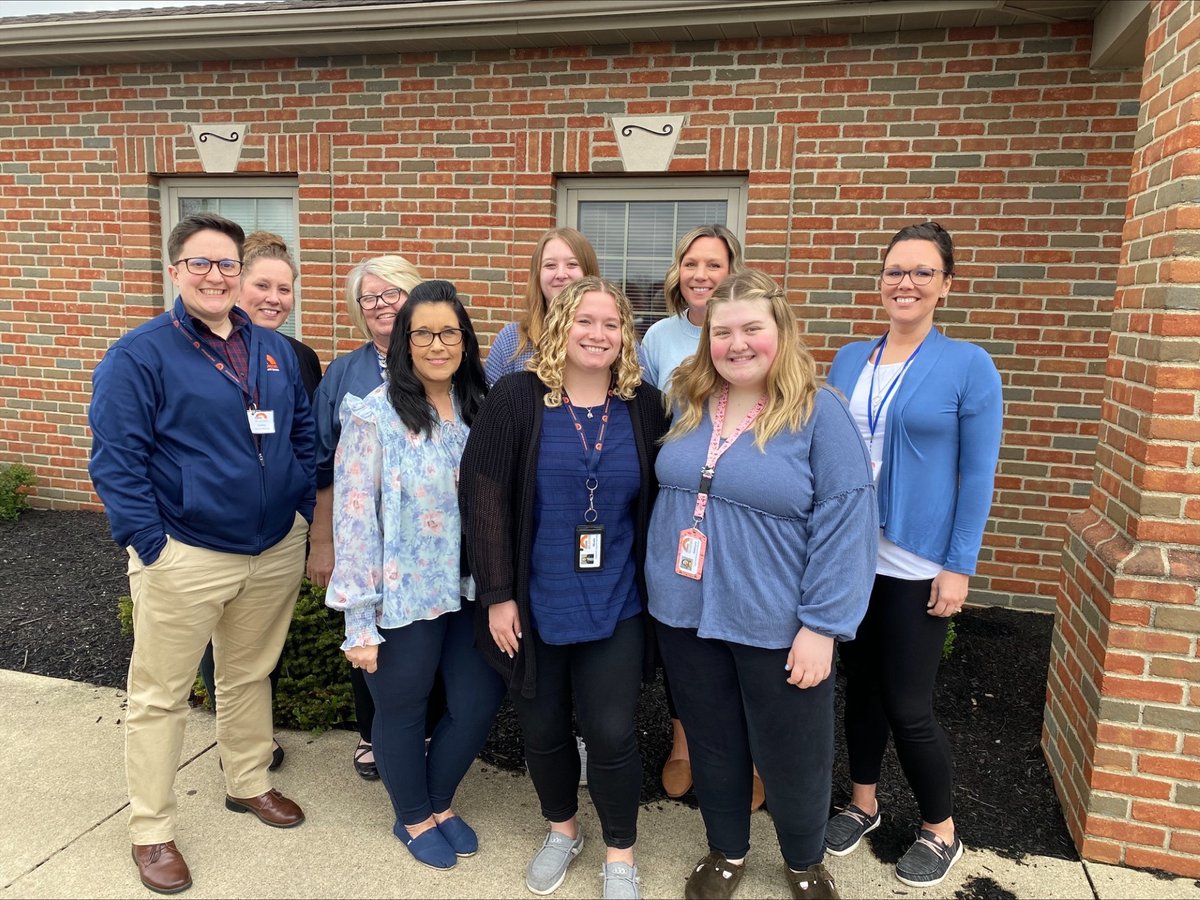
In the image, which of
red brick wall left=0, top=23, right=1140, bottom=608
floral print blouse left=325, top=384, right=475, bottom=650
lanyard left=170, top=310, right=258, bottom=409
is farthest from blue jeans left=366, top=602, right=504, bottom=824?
red brick wall left=0, top=23, right=1140, bottom=608

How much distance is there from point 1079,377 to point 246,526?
4.56 m

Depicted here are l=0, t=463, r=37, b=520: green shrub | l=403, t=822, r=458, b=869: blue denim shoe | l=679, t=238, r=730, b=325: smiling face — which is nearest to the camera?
l=403, t=822, r=458, b=869: blue denim shoe

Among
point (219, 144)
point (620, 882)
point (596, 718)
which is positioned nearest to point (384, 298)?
point (596, 718)

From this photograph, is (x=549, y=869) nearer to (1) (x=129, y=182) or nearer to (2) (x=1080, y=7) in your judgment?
(2) (x=1080, y=7)

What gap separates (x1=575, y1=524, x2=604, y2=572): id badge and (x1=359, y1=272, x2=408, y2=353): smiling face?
1170 mm

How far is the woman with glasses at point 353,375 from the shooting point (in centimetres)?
294

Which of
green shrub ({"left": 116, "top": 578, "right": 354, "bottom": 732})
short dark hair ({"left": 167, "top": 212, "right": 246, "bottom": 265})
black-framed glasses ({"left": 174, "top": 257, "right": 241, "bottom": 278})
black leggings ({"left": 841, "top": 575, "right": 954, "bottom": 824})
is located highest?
short dark hair ({"left": 167, "top": 212, "right": 246, "bottom": 265})

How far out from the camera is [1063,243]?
4590 millimetres

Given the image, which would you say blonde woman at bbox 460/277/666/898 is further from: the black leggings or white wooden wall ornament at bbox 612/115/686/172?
white wooden wall ornament at bbox 612/115/686/172

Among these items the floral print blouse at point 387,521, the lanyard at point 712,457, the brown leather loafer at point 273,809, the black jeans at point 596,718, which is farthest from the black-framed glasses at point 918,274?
the brown leather loafer at point 273,809

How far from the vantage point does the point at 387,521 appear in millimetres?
2475

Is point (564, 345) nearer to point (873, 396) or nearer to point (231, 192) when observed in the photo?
point (873, 396)

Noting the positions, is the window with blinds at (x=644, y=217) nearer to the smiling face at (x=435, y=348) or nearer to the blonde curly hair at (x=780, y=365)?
the smiling face at (x=435, y=348)

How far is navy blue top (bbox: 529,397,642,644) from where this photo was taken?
2.35 meters
